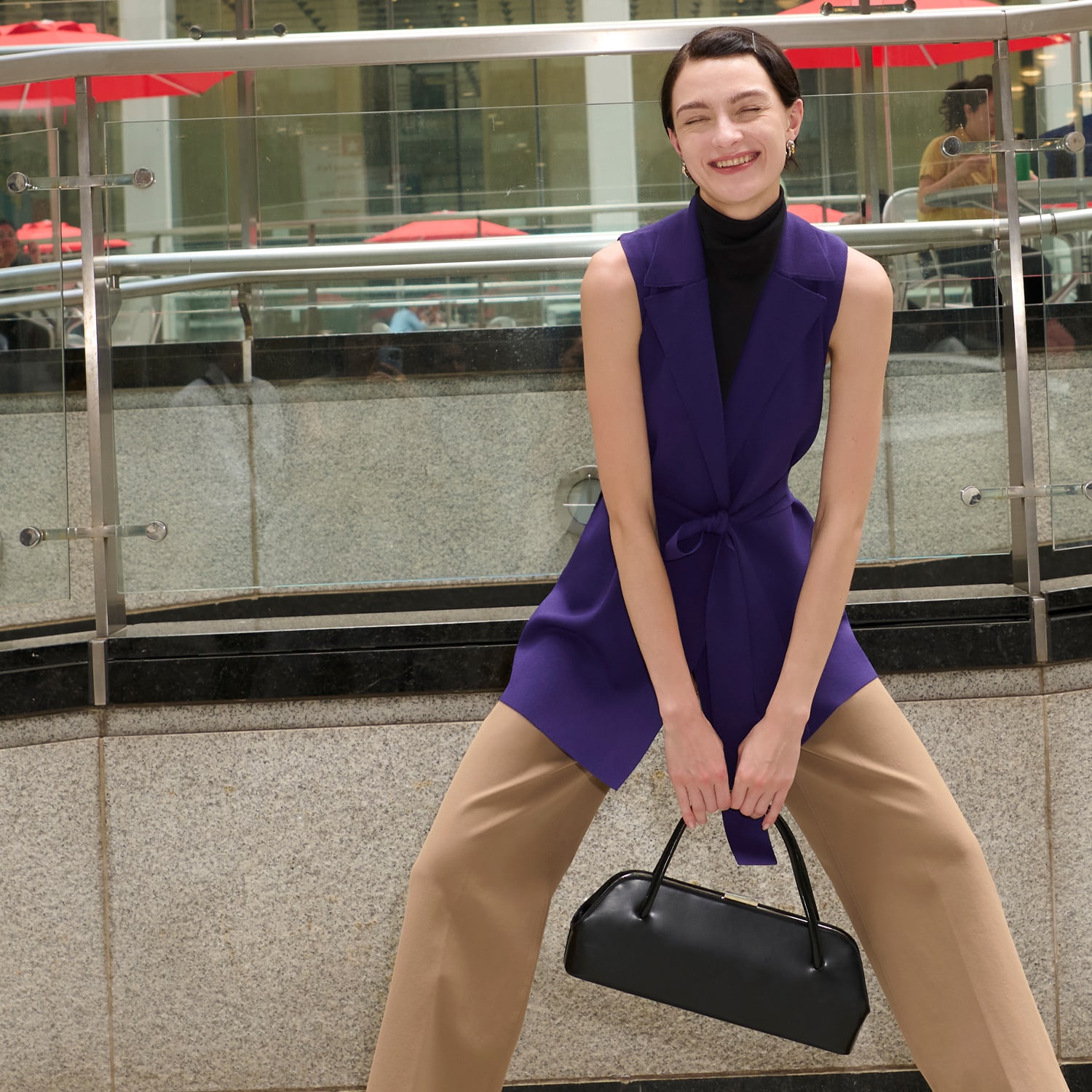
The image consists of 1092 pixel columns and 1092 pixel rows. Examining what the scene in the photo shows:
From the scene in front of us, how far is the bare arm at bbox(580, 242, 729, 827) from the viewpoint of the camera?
6.26 feet

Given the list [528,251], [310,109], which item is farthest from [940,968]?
[310,109]

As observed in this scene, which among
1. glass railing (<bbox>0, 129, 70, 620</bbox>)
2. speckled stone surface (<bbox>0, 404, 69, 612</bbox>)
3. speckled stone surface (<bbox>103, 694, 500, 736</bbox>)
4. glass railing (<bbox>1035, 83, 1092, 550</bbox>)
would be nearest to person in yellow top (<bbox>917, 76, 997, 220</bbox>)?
glass railing (<bbox>1035, 83, 1092, 550</bbox>)

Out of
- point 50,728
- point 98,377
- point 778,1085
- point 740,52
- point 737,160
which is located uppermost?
point 740,52

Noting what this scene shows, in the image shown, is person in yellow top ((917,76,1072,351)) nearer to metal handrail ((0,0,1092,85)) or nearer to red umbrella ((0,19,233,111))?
metal handrail ((0,0,1092,85))

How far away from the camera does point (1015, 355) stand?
3092 millimetres

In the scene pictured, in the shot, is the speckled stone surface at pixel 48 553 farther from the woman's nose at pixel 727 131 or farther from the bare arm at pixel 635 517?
the woman's nose at pixel 727 131

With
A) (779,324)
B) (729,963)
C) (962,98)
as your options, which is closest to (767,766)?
(729,963)

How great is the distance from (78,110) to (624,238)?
5.93 feet

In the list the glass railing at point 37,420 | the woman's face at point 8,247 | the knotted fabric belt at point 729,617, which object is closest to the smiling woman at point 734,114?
the knotted fabric belt at point 729,617

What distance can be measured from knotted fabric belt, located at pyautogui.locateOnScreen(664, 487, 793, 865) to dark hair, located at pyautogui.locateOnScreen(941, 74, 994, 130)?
1.59 meters

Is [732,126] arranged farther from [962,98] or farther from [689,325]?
[962,98]

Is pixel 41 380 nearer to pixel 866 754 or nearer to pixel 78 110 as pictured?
pixel 78 110

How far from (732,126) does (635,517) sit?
23.4 inches

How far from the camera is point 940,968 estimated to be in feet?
6.26
